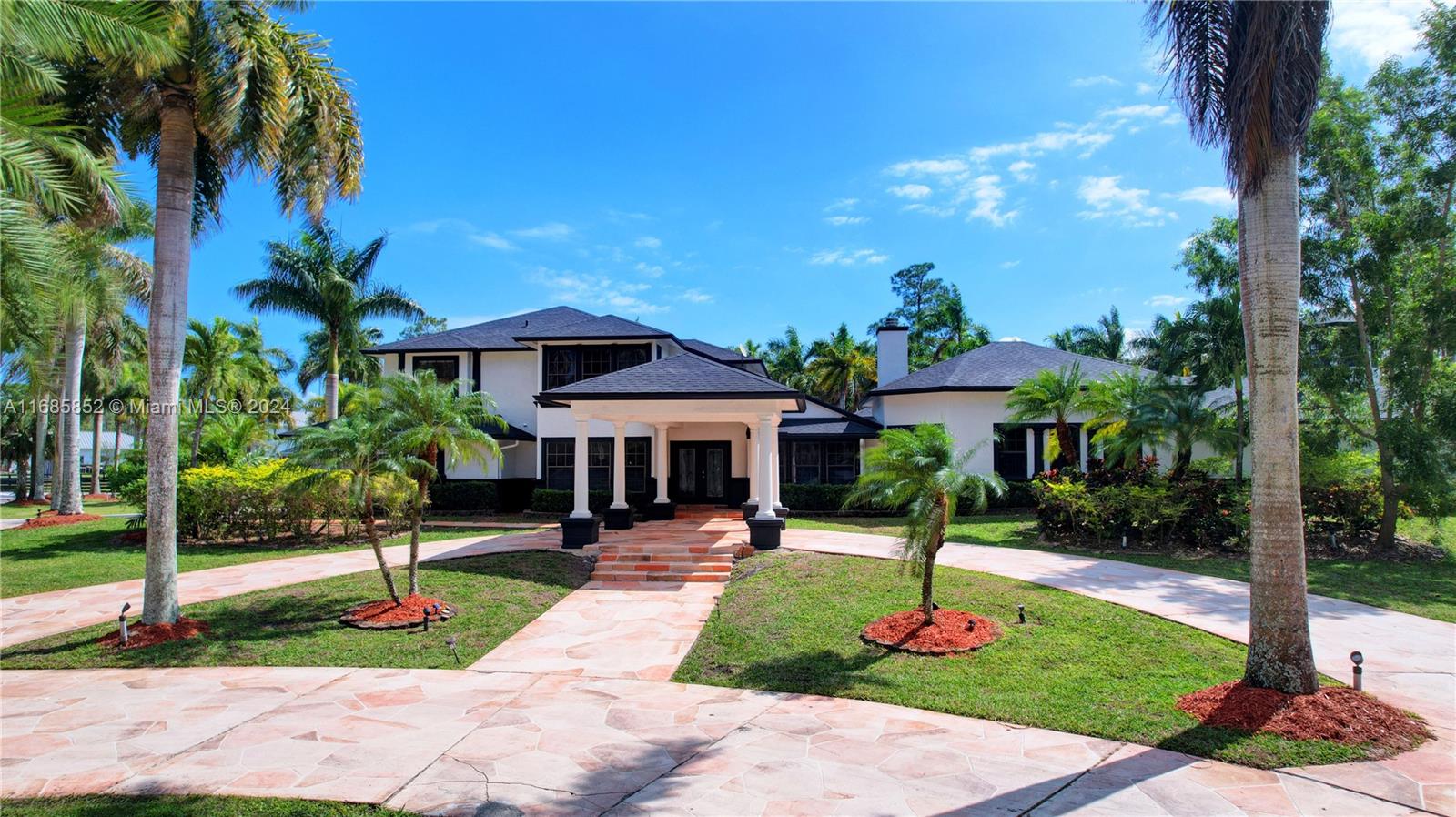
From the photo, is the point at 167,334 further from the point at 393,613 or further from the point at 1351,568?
the point at 1351,568

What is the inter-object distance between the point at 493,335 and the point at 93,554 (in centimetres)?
1241

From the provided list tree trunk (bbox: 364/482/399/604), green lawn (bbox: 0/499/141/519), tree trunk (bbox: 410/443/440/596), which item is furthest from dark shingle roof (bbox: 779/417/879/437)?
green lawn (bbox: 0/499/141/519)

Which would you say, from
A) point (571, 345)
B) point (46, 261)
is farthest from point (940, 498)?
point (571, 345)

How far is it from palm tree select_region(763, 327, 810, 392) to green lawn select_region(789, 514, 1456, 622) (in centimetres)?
2412

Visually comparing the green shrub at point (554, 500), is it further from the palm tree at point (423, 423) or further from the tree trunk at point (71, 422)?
the tree trunk at point (71, 422)

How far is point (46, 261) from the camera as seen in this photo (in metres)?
5.91

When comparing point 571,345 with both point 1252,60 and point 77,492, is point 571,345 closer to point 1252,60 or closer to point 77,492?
point 77,492

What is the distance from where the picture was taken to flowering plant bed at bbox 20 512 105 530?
21453 millimetres

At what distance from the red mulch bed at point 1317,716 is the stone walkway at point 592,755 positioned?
0.82 metres

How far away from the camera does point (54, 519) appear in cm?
2217

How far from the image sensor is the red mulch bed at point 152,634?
949 cm

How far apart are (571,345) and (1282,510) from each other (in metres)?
19.7

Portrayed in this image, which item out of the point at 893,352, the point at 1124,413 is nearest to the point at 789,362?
the point at 893,352

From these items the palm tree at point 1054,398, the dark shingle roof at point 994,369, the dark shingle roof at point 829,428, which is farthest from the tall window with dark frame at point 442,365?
the palm tree at point 1054,398
